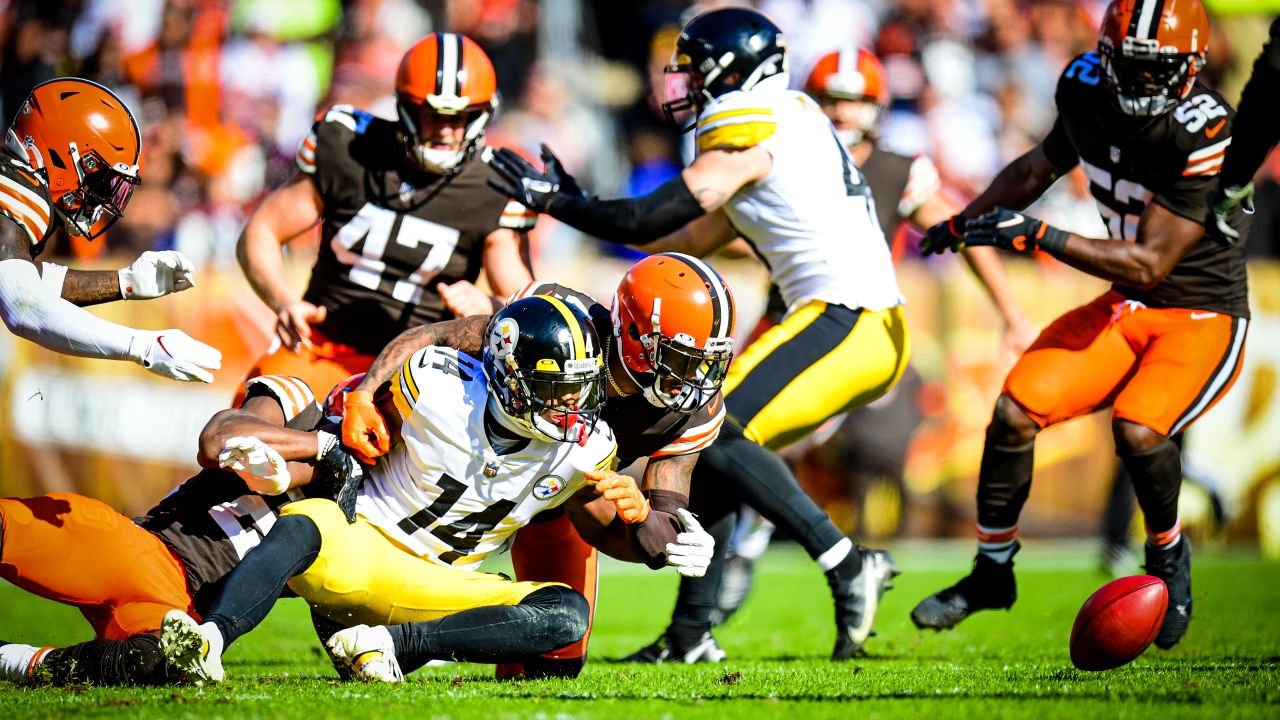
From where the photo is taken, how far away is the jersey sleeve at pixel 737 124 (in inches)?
201

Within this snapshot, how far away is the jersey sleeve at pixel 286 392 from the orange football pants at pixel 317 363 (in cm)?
69

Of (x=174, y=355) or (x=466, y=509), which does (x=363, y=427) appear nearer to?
(x=466, y=509)

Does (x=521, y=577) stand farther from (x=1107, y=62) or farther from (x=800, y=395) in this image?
(x=1107, y=62)

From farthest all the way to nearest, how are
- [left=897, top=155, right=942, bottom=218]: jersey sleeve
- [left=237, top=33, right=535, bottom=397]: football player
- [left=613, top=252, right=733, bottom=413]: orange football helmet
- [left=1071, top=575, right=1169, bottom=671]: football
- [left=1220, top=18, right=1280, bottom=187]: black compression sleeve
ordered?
[left=897, top=155, right=942, bottom=218]: jersey sleeve
[left=237, top=33, right=535, bottom=397]: football player
[left=1220, top=18, right=1280, bottom=187]: black compression sleeve
[left=1071, top=575, right=1169, bottom=671]: football
[left=613, top=252, right=733, bottom=413]: orange football helmet

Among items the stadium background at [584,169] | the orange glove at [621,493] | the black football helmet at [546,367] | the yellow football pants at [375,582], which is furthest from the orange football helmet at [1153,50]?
the stadium background at [584,169]

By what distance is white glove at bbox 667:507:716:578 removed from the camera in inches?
155

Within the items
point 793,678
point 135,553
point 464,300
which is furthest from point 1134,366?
point 135,553

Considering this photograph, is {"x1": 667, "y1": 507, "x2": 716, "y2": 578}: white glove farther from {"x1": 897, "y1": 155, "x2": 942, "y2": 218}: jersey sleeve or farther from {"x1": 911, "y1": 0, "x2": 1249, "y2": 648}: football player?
{"x1": 897, "y1": 155, "x2": 942, "y2": 218}: jersey sleeve

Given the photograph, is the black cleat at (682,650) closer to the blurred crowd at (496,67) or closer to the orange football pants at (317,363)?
the orange football pants at (317,363)

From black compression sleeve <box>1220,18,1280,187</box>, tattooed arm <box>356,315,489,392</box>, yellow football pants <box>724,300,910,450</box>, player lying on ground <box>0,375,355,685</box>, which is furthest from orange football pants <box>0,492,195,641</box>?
black compression sleeve <box>1220,18,1280,187</box>

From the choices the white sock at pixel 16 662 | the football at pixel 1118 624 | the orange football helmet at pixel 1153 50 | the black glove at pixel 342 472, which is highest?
the orange football helmet at pixel 1153 50

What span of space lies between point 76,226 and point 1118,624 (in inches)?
146

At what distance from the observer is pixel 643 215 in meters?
5.01

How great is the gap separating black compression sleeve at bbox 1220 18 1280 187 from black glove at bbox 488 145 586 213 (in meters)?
2.41
